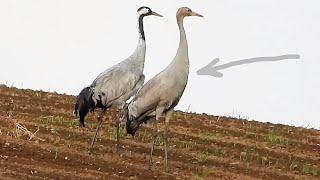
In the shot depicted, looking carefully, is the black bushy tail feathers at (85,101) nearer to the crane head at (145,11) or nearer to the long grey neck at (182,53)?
the crane head at (145,11)

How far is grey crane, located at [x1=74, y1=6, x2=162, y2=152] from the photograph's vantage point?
1725cm

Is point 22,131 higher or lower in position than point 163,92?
lower

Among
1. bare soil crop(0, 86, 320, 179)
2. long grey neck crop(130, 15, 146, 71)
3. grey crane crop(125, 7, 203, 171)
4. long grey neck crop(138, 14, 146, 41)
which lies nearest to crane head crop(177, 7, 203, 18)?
grey crane crop(125, 7, 203, 171)

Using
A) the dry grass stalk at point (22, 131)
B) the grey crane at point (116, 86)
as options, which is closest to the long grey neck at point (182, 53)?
the grey crane at point (116, 86)

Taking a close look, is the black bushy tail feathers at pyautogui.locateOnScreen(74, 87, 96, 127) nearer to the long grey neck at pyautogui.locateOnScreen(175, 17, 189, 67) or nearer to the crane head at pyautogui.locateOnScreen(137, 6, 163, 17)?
the crane head at pyautogui.locateOnScreen(137, 6, 163, 17)

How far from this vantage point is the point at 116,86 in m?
17.2

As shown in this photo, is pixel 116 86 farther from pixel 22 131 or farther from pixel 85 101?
pixel 22 131

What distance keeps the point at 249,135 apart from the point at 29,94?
7.00 m

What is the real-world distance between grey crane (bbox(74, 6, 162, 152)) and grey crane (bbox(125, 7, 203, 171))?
66 cm

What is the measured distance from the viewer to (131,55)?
58.0 ft

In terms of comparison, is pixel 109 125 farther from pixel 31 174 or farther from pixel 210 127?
pixel 31 174

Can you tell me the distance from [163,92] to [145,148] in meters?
2.74

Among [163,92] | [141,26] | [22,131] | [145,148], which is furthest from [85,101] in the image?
[163,92]

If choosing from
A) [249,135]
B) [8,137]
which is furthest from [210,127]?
[8,137]
